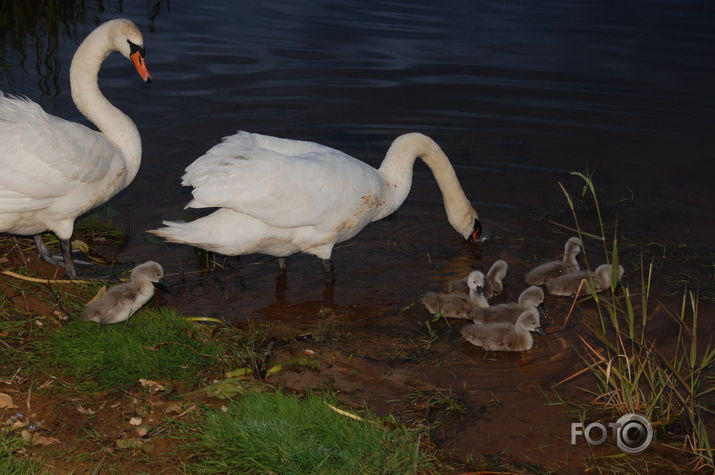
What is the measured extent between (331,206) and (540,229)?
2.53 meters

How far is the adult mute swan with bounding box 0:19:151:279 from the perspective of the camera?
636 cm

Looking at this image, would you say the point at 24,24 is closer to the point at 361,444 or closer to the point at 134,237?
the point at 134,237

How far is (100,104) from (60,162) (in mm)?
990

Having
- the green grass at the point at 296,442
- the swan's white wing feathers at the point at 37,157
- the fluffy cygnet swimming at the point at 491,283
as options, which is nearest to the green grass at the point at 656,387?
the green grass at the point at 296,442

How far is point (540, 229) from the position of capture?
8484 mm

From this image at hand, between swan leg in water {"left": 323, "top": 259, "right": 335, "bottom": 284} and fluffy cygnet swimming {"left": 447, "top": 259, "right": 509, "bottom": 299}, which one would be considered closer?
fluffy cygnet swimming {"left": 447, "top": 259, "right": 509, "bottom": 299}

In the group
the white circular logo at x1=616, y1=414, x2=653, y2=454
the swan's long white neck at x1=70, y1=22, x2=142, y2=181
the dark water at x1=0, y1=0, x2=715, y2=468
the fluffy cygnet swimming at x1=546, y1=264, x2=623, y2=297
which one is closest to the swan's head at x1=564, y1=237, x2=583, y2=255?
the fluffy cygnet swimming at x1=546, y1=264, x2=623, y2=297

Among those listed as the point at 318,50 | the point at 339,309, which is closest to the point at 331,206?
the point at 339,309

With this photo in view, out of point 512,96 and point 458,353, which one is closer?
point 458,353

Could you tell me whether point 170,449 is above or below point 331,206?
below

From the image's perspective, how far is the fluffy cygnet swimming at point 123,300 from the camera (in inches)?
232

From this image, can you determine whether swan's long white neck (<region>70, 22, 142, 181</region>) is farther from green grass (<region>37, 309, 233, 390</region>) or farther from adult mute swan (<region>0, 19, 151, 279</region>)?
green grass (<region>37, 309, 233, 390</region>)

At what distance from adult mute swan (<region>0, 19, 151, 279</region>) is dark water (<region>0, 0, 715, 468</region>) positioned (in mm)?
948

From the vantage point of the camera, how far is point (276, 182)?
657 centimetres
